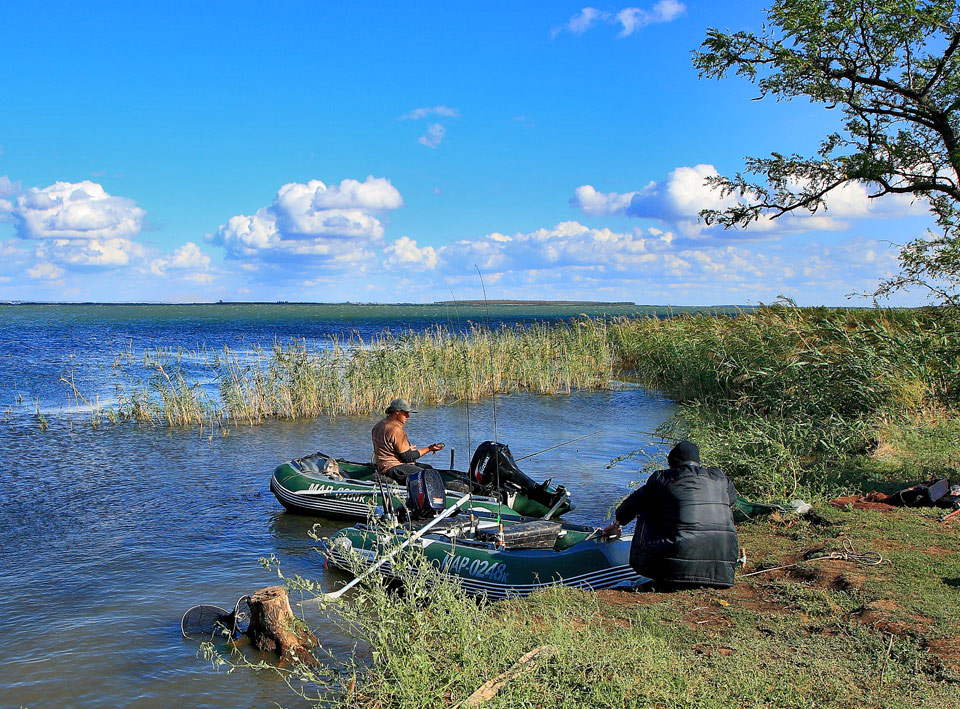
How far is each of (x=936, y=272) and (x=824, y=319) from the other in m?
1.92

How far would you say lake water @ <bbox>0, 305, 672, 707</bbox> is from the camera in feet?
19.4

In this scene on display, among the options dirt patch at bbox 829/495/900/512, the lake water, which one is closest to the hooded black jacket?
the lake water

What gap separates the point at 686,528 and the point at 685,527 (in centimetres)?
2

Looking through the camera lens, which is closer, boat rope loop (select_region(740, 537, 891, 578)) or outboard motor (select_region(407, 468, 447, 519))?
boat rope loop (select_region(740, 537, 891, 578))

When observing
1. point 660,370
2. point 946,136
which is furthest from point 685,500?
point 660,370

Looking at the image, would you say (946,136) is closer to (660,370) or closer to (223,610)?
(660,370)

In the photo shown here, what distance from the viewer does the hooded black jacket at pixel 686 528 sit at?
5703 millimetres

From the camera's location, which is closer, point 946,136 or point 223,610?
point 223,610

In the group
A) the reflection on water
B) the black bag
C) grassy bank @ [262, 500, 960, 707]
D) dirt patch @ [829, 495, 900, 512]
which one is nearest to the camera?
grassy bank @ [262, 500, 960, 707]

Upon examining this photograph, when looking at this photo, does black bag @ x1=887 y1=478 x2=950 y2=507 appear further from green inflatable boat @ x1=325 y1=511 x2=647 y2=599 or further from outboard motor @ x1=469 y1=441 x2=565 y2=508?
outboard motor @ x1=469 y1=441 x2=565 y2=508

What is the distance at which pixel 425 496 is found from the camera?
26.3 ft

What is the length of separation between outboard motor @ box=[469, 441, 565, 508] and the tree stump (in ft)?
11.5

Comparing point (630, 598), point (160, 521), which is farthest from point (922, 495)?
point (160, 521)

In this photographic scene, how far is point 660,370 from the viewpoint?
68.5 ft
